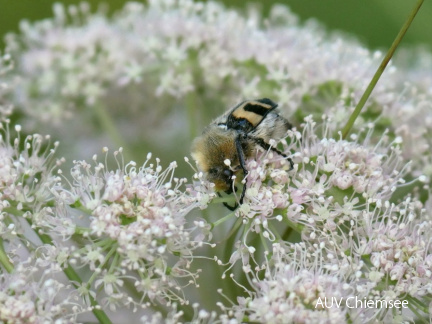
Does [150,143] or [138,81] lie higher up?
[138,81]

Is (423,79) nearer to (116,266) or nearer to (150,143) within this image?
(150,143)

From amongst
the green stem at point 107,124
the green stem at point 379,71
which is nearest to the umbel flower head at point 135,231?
the green stem at point 379,71

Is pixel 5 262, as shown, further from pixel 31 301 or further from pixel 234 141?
pixel 234 141

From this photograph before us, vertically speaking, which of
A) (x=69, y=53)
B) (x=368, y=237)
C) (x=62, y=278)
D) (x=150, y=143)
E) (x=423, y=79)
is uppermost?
(x=423, y=79)

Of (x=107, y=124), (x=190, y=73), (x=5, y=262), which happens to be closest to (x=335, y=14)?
(x=190, y=73)

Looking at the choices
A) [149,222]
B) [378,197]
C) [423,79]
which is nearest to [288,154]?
[378,197]

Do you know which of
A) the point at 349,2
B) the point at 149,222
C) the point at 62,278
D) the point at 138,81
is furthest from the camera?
the point at 349,2
